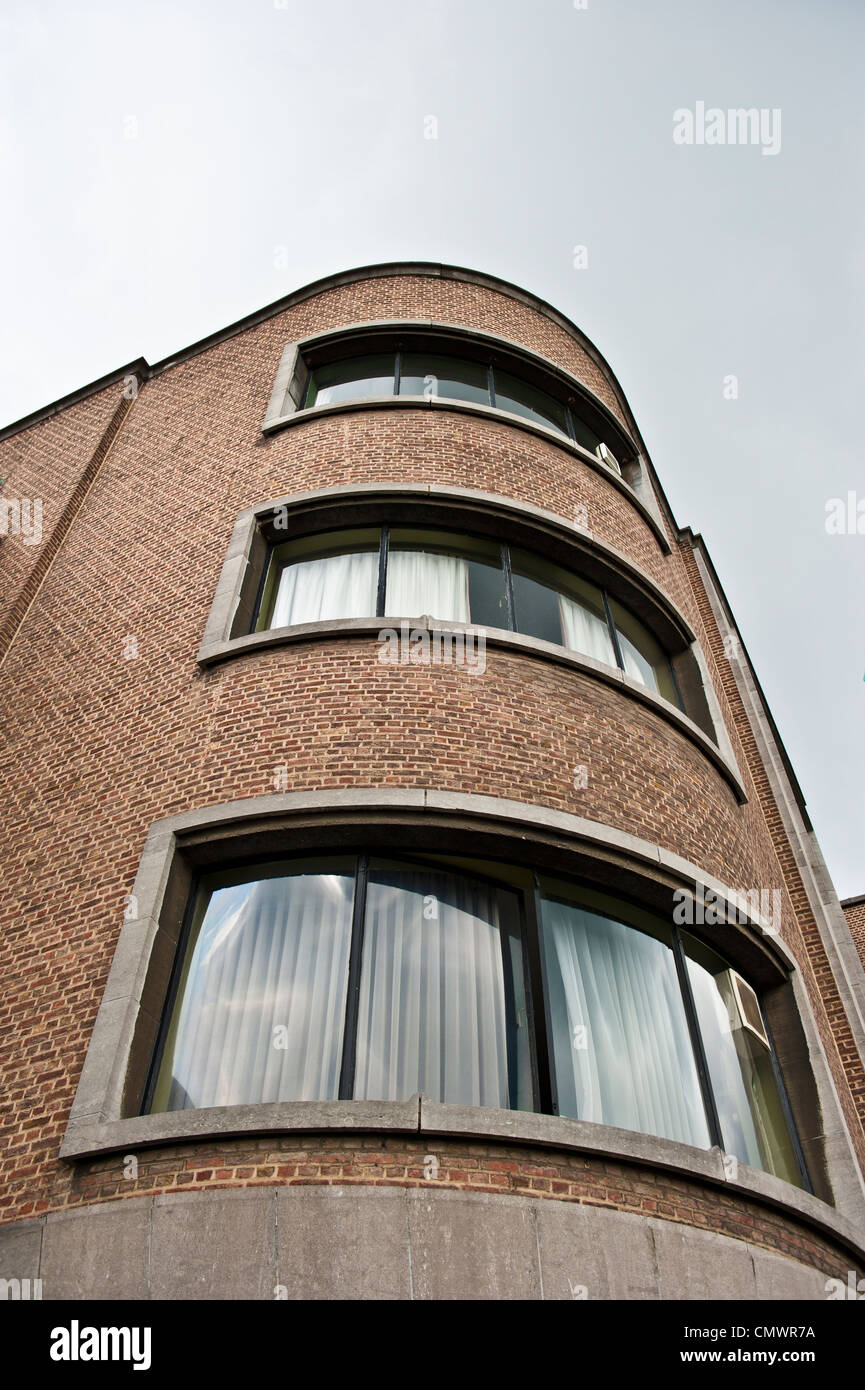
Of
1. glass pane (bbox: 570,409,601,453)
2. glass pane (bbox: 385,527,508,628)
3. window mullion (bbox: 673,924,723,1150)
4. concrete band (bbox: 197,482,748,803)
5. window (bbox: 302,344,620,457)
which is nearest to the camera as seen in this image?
window mullion (bbox: 673,924,723,1150)

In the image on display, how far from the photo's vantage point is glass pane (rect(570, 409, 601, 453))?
1491 cm

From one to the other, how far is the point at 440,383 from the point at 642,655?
16.8ft

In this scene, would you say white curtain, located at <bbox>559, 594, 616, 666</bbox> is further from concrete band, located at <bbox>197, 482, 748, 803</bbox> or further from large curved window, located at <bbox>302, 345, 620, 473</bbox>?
large curved window, located at <bbox>302, 345, 620, 473</bbox>

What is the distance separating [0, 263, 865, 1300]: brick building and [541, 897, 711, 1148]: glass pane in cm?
3

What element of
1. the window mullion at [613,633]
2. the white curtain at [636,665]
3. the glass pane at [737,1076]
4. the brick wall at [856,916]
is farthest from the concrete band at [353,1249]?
the brick wall at [856,916]

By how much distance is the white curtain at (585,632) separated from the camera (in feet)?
33.7

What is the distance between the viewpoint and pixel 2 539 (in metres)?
13.1

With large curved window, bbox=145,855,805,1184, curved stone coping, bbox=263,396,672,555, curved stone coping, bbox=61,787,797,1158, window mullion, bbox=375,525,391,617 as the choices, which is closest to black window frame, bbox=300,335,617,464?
curved stone coping, bbox=263,396,672,555

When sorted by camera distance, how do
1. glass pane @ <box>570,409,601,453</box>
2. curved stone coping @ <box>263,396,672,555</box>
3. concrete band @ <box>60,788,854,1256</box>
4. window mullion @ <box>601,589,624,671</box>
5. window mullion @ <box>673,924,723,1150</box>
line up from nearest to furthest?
concrete band @ <box>60,788,854,1256</box>
window mullion @ <box>673,924,723,1150</box>
window mullion @ <box>601,589,624,671</box>
curved stone coping @ <box>263,396,672,555</box>
glass pane @ <box>570,409,601,453</box>

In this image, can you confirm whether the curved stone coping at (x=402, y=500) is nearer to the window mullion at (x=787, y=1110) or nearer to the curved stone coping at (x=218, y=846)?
the curved stone coping at (x=218, y=846)

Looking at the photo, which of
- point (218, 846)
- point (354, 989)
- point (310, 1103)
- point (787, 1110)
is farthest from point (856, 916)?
point (310, 1103)
